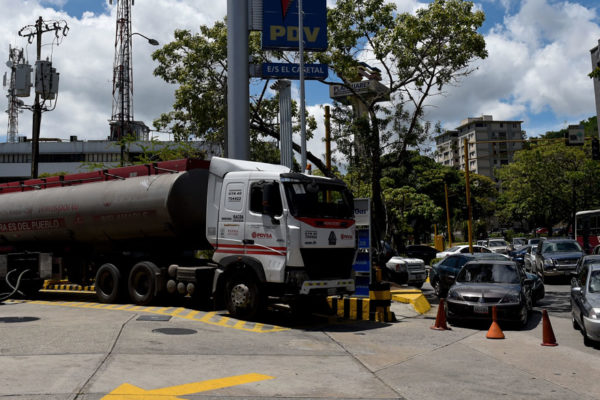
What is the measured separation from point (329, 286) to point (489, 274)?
14.6 ft

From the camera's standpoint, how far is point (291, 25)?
18.3 metres

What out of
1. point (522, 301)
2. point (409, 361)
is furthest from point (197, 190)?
point (522, 301)

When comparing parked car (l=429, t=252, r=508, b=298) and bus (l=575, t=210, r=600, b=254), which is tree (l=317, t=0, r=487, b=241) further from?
bus (l=575, t=210, r=600, b=254)

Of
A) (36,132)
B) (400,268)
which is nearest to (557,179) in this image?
(400,268)

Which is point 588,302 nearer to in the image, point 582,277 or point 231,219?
point 582,277

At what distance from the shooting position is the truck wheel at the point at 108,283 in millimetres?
14500

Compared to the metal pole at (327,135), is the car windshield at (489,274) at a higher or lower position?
lower

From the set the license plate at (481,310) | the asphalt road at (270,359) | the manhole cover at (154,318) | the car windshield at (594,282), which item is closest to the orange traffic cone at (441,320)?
the asphalt road at (270,359)

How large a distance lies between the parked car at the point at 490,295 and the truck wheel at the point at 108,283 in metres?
8.14

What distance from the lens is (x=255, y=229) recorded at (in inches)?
464

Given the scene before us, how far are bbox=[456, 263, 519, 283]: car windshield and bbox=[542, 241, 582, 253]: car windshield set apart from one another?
11.9m

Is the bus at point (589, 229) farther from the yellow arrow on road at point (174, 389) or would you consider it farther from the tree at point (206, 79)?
the yellow arrow on road at point (174, 389)

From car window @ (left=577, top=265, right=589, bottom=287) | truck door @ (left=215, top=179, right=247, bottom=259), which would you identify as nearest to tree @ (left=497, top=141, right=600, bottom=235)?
car window @ (left=577, top=265, right=589, bottom=287)

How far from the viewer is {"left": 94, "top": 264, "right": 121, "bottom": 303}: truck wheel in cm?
1450
